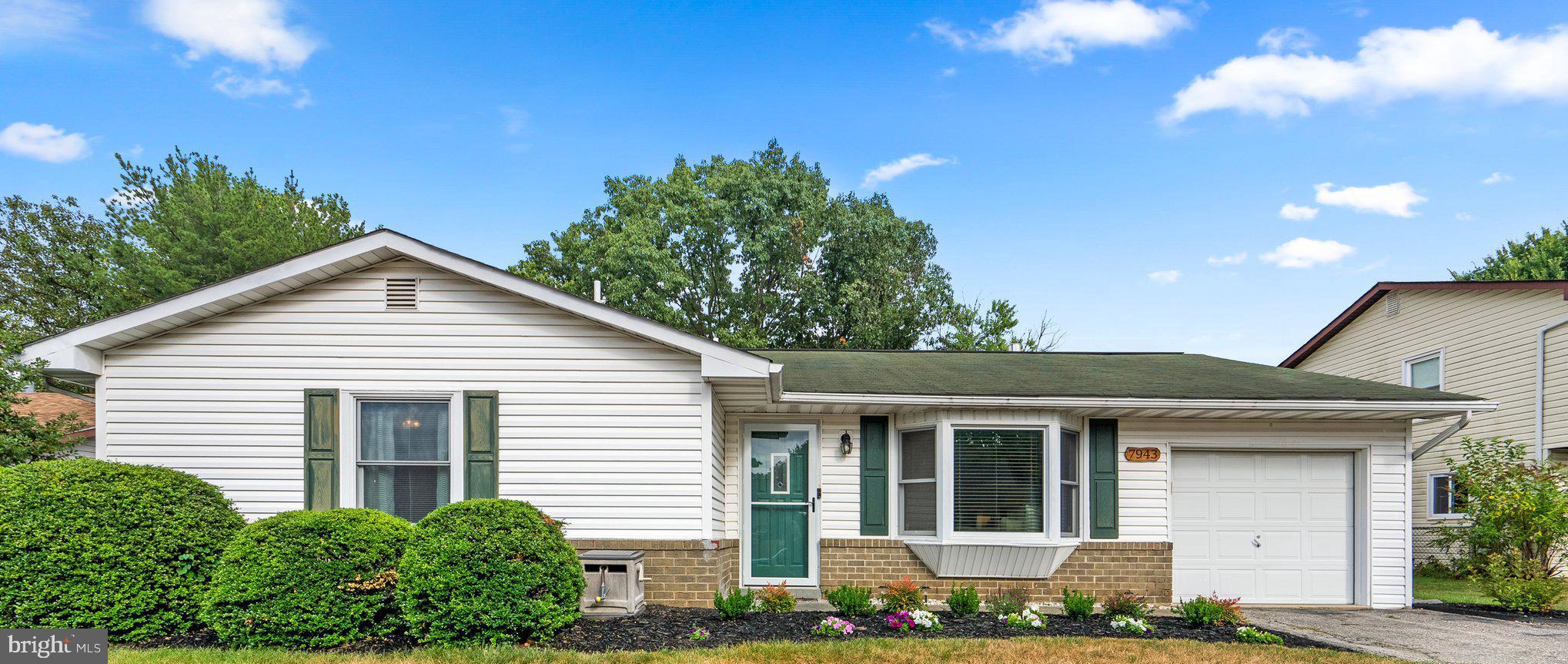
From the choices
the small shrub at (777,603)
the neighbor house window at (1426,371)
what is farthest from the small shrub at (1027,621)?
the neighbor house window at (1426,371)

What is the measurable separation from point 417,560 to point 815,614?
3.47 metres

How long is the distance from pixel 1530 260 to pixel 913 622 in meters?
30.5

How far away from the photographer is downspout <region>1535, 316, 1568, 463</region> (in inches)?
525

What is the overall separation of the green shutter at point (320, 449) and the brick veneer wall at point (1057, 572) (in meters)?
4.93

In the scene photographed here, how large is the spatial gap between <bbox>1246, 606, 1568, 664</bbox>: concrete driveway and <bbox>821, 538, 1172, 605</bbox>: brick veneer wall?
0.99 meters

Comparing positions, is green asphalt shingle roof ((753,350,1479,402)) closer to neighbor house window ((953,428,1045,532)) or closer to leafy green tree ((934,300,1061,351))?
neighbor house window ((953,428,1045,532))

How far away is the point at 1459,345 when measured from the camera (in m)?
15.1

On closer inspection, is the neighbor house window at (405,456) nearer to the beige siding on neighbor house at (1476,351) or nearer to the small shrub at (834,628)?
the small shrub at (834,628)

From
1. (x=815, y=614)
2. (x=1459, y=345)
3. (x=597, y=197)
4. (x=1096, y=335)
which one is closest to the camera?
(x=815, y=614)

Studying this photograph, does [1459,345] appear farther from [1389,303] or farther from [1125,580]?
[1125,580]

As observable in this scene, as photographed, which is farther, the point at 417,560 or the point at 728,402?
the point at 728,402

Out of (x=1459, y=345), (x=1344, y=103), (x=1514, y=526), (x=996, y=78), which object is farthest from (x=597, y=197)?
(x=1514, y=526)

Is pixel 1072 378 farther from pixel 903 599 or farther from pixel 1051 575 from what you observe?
pixel 903 599

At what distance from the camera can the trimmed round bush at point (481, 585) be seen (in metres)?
6.67
